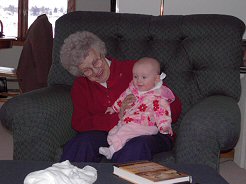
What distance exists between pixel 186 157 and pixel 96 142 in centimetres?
42

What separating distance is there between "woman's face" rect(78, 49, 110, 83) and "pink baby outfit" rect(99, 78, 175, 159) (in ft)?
0.62

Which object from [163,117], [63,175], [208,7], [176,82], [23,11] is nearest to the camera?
[63,175]

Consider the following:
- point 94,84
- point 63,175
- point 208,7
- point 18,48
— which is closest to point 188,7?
point 208,7

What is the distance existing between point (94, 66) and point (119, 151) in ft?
1.54

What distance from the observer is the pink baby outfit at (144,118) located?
6.44 feet

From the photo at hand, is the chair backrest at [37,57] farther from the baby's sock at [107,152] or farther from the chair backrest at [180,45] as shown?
the baby's sock at [107,152]

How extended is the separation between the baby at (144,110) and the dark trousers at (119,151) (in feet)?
0.11

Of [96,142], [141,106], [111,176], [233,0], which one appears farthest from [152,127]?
[233,0]

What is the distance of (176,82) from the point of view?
2.30 metres

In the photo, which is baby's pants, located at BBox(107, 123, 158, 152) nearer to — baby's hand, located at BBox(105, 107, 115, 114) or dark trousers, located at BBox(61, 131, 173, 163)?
dark trousers, located at BBox(61, 131, 173, 163)

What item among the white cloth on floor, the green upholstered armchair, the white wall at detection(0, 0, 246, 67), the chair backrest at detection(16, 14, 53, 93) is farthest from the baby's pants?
the chair backrest at detection(16, 14, 53, 93)

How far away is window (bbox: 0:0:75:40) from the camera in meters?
5.66

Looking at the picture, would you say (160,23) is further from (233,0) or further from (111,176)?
(111,176)

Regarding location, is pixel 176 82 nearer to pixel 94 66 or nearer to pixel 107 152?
pixel 94 66
